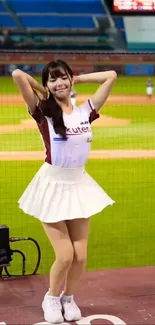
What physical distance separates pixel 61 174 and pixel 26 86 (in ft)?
2.16

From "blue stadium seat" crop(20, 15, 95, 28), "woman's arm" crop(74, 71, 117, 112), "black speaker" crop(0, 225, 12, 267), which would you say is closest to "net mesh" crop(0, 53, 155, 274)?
"black speaker" crop(0, 225, 12, 267)

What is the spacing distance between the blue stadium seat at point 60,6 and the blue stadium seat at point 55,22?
551 mm

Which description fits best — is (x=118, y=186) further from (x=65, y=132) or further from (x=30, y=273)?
(x=65, y=132)

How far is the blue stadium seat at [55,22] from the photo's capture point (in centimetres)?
4362

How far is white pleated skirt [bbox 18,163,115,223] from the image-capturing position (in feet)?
12.7

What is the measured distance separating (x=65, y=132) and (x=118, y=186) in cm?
568

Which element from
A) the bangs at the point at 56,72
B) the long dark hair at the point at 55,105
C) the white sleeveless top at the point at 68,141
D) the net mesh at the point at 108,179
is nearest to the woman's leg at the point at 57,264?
the white sleeveless top at the point at 68,141

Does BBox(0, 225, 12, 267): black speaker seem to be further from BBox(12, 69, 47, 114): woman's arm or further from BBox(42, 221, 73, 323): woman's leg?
BBox(12, 69, 47, 114): woman's arm

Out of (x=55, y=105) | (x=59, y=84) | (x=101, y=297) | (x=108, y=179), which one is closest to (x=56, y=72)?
(x=59, y=84)

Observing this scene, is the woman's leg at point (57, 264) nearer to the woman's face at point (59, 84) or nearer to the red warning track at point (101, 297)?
the red warning track at point (101, 297)

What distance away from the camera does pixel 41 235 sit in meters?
6.93

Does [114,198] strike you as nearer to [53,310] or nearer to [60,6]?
[53,310]

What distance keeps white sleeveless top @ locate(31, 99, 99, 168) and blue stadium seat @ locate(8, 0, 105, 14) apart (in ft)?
136

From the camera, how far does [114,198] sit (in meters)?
8.66
